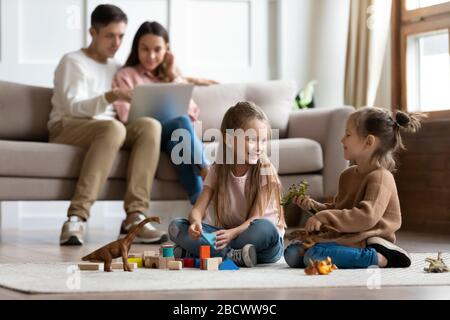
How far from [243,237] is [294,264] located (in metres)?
0.16

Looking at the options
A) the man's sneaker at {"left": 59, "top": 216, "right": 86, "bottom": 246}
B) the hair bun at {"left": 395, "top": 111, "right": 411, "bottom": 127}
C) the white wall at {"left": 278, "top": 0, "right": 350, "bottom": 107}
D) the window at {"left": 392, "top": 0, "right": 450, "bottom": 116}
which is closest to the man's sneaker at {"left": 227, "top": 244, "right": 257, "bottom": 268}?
the hair bun at {"left": 395, "top": 111, "right": 411, "bottom": 127}

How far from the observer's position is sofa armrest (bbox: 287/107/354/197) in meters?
3.81

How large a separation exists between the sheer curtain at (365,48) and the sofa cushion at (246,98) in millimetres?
595

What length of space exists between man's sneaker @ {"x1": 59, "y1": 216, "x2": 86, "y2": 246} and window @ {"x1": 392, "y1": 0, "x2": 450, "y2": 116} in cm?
199

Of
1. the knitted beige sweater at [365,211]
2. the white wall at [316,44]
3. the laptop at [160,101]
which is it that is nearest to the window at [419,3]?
the white wall at [316,44]

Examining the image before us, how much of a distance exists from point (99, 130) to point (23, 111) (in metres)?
Result: 0.55

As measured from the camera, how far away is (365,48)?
4.74m

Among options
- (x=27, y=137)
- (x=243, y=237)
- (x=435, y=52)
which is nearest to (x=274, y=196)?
(x=243, y=237)

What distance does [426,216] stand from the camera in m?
4.13

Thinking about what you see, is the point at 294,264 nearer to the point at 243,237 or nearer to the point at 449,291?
the point at 243,237

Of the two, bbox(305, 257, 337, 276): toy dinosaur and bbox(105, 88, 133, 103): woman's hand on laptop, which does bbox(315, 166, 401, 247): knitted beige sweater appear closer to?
bbox(305, 257, 337, 276): toy dinosaur

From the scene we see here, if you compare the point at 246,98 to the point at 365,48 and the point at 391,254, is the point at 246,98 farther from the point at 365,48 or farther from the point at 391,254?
the point at 391,254

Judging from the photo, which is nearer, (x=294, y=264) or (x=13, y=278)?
(x=13, y=278)

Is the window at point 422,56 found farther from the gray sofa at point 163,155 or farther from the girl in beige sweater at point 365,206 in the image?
the girl in beige sweater at point 365,206
